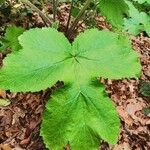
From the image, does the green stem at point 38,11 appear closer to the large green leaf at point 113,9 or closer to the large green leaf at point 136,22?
the large green leaf at point 113,9

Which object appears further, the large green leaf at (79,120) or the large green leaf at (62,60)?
the large green leaf at (62,60)

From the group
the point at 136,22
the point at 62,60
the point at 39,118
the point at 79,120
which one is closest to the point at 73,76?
the point at 62,60

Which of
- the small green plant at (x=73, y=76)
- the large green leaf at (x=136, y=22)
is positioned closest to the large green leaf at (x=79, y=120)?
the small green plant at (x=73, y=76)

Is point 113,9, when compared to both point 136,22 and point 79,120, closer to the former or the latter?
point 79,120

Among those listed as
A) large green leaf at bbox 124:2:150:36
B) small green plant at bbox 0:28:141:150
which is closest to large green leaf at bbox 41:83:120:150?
small green plant at bbox 0:28:141:150

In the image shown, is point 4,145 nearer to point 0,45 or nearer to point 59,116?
point 0,45

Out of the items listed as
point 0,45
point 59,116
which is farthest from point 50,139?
point 0,45
